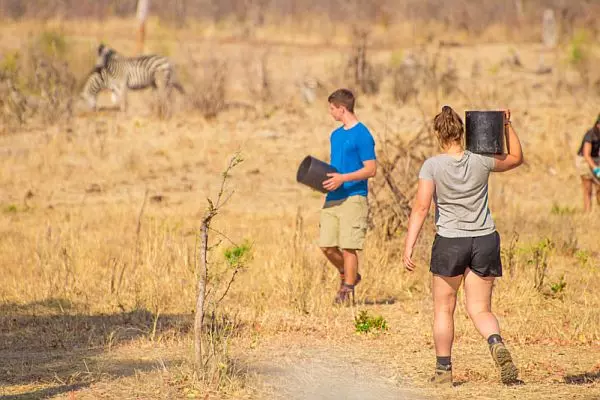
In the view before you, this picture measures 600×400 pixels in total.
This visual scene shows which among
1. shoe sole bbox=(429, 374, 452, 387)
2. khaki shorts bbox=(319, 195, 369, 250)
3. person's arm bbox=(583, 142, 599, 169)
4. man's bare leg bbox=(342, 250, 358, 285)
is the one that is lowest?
shoe sole bbox=(429, 374, 452, 387)

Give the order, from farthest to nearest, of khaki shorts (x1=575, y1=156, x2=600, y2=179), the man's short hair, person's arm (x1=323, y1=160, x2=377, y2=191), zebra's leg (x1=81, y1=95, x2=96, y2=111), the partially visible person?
zebra's leg (x1=81, y1=95, x2=96, y2=111) → khaki shorts (x1=575, y1=156, x2=600, y2=179) → the partially visible person → the man's short hair → person's arm (x1=323, y1=160, x2=377, y2=191)

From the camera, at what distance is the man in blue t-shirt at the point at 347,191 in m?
9.03

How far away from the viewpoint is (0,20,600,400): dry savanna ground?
7.18m

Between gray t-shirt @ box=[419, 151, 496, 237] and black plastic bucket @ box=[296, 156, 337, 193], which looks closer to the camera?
gray t-shirt @ box=[419, 151, 496, 237]

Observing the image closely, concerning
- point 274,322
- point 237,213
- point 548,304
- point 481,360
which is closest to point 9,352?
point 274,322

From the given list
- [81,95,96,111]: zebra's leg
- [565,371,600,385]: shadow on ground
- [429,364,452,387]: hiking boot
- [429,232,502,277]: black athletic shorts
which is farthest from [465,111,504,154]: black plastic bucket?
[81,95,96,111]: zebra's leg

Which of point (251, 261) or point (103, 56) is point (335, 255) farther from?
point (103, 56)

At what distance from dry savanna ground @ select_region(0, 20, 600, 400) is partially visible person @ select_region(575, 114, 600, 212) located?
0.75ft

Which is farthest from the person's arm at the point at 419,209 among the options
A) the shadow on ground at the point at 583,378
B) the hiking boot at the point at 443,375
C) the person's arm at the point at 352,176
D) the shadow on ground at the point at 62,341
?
the person's arm at the point at 352,176

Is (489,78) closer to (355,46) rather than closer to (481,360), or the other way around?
(355,46)

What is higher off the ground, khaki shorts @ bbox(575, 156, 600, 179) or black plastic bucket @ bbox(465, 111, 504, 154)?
black plastic bucket @ bbox(465, 111, 504, 154)

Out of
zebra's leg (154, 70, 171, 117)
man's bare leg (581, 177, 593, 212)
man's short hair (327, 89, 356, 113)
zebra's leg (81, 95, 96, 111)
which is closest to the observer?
man's short hair (327, 89, 356, 113)

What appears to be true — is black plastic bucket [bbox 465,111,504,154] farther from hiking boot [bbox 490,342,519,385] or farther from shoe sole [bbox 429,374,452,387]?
shoe sole [bbox 429,374,452,387]

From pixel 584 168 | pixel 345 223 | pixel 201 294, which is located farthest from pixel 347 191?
pixel 584 168
